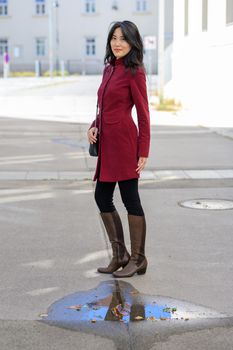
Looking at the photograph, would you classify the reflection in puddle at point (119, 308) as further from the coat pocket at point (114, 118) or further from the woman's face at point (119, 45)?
the woman's face at point (119, 45)

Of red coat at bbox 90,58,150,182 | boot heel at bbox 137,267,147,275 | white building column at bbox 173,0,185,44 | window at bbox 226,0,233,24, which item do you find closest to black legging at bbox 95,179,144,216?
red coat at bbox 90,58,150,182

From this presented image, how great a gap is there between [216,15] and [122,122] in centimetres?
1598

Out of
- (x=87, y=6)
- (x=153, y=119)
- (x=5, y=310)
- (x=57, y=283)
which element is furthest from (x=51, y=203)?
(x=87, y=6)

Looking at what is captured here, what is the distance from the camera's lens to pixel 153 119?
2133 cm

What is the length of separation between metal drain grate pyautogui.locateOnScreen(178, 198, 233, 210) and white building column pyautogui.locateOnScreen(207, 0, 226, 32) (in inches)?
472

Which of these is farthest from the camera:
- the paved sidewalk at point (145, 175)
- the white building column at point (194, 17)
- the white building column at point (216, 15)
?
the white building column at point (194, 17)

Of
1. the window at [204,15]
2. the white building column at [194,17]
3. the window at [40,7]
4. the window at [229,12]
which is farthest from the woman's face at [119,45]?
the window at [40,7]

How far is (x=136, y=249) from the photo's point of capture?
5.70 meters

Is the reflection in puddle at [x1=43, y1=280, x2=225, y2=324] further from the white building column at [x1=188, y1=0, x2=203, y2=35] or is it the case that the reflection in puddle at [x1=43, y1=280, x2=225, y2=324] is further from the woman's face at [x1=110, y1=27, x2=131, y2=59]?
the white building column at [x1=188, y1=0, x2=203, y2=35]

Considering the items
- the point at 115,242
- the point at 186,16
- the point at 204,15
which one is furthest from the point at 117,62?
the point at 186,16

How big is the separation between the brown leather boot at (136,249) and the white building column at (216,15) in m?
15.1

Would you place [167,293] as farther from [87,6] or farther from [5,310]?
[87,6]

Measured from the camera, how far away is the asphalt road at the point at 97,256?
14.5ft

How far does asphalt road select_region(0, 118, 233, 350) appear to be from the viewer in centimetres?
443
